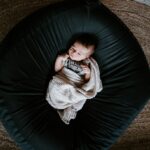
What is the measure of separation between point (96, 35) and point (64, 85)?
0.84 ft

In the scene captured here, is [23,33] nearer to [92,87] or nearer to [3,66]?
[3,66]

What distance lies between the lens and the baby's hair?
5.13 ft

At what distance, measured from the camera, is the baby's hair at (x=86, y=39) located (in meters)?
1.56

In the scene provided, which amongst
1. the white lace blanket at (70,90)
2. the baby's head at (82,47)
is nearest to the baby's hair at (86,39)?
the baby's head at (82,47)

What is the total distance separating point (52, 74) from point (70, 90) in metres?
0.11

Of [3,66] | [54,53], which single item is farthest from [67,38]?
[3,66]

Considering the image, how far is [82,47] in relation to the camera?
5.11 ft

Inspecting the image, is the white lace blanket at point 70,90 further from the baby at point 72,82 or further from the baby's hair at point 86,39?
the baby's hair at point 86,39

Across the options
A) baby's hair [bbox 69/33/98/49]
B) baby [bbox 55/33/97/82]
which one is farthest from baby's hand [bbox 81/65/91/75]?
baby's hair [bbox 69/33/98/49]

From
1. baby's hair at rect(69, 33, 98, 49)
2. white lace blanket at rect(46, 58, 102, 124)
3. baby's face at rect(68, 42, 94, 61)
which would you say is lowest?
white lace blanket at rect(46, 58, 102, 124)

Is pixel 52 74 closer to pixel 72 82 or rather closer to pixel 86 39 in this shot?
pixel 72 82

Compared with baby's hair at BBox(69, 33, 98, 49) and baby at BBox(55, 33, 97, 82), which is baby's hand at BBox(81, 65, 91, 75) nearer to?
baby at BBox(55, 33, 97, 82)

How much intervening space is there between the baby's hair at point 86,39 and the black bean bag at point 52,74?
20mm

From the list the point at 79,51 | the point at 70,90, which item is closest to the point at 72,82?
the point at 70,90
